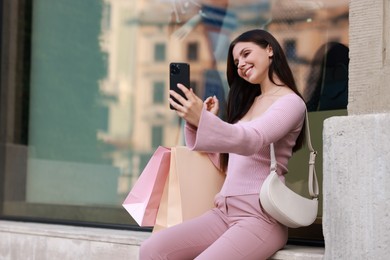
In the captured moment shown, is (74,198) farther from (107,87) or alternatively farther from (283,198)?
(283,198)

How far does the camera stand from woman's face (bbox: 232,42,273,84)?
3.69 metres

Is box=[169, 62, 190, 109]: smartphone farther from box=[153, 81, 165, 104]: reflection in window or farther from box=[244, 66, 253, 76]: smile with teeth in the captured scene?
box=[153, 81, 165, 104]: reflection in window

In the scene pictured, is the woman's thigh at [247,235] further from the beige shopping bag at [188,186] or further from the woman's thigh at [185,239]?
the beige shopping bag at [188,186]

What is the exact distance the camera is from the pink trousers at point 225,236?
3432 mm

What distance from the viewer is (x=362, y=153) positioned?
328cm

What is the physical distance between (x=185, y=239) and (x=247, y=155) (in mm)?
587

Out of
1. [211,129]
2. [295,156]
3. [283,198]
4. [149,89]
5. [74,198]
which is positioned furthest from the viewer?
[74,198]

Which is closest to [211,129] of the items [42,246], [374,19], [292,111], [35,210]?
[292,111]

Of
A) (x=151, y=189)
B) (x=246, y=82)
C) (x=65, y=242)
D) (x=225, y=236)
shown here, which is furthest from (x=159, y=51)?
(x=225, y=236)

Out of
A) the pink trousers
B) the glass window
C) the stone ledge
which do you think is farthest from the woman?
the stone ledge

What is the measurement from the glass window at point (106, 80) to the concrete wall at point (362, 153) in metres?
0.90

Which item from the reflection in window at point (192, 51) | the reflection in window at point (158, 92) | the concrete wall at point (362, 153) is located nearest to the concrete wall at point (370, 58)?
the concrete wall at point (362, 153)

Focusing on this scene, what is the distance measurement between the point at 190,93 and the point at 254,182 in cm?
61

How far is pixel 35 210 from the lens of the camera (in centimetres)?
606
